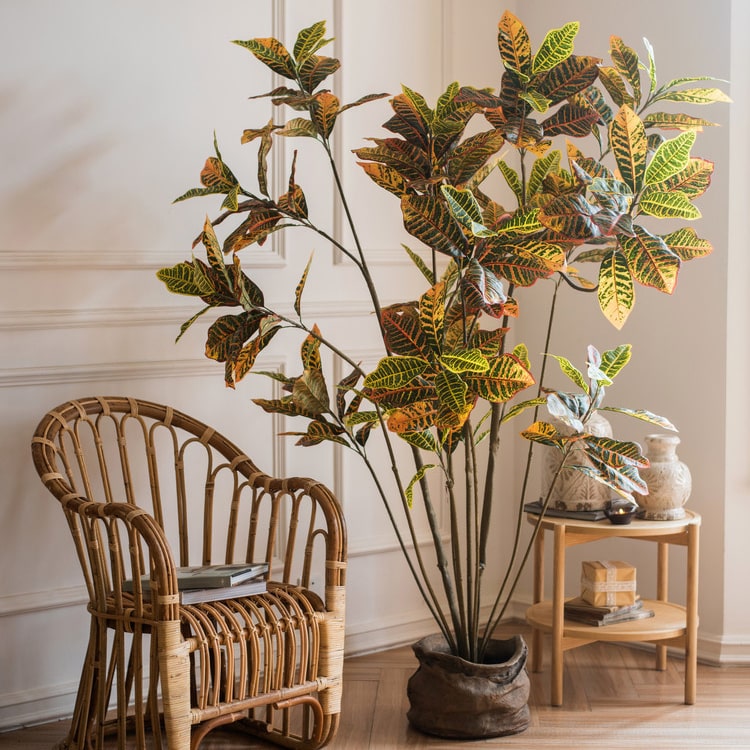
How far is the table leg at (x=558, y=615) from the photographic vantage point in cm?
295

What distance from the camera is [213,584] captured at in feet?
8.09

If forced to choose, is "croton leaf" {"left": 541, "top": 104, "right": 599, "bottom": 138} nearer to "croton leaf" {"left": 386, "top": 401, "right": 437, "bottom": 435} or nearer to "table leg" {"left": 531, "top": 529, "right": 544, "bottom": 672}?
"croton leaf" {"left": 386, "top": 401, "right": 437, "bottom": 435}

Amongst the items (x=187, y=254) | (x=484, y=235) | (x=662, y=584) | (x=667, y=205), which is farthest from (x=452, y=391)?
(x=662, y=584)

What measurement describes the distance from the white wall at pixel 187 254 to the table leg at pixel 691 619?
1.23 feet

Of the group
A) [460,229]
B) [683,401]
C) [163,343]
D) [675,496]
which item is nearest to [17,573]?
[163,343]

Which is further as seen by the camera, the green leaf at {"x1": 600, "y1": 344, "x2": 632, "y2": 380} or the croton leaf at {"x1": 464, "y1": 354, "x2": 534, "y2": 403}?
the green leaf at {"x1": 600, "y1": 344, "x2": 632, "y2": 380}

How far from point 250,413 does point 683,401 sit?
1344mm

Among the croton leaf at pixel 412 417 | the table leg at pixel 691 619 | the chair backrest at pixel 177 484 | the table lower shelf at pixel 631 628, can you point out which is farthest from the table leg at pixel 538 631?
the croton leaf at pixel 412 417

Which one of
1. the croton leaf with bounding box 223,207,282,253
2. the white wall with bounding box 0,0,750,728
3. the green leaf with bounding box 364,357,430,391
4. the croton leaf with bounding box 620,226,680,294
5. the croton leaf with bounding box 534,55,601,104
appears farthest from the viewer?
the white wall with bounding box 0,0,750,728

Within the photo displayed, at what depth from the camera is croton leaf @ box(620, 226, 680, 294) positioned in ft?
7.21

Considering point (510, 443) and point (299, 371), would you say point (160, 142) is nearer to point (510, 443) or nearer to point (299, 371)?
point (299, 371)

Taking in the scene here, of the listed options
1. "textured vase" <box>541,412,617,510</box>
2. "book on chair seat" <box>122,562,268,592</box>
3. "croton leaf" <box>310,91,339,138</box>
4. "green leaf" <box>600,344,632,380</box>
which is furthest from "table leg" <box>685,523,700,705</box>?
"croton leaf" <box>310,91,339,138</box>

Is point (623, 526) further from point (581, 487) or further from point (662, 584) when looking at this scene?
point (662, 584)

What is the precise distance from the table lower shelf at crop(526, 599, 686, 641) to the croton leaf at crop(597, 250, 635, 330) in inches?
42.9
